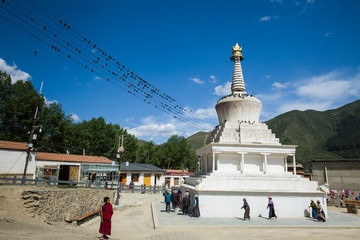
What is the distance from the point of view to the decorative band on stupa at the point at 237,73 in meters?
23.3

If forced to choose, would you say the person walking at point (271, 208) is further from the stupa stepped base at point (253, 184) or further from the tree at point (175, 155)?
the tree at point (175, 155)

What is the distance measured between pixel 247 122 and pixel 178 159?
46757mm

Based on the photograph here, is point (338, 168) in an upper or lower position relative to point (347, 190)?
upper

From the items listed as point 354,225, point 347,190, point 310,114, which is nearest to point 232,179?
point 354,225

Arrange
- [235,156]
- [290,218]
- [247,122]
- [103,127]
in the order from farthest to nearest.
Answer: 1. [103,127]
2. [247,122]
3. [235,156]
4. [290,218]

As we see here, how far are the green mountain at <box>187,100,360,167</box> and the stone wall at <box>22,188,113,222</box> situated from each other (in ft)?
357

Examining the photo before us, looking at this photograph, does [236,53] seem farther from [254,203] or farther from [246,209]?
[246,209]

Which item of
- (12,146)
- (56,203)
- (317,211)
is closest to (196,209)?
(317,211)

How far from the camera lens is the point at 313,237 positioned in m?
11.1

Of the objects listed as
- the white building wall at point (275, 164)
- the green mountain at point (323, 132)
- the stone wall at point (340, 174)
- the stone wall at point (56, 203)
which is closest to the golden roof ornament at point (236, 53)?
the white building wall at point (275, 164)

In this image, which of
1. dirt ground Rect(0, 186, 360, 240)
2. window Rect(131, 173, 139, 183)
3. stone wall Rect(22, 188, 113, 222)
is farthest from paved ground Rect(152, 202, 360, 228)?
window Rect(131, 173, 139, 183)

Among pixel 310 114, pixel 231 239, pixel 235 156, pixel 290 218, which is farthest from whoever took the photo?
pixel 310 114

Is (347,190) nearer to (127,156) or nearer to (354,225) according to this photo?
(354,225)

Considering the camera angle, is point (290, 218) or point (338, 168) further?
point (338, 168)
